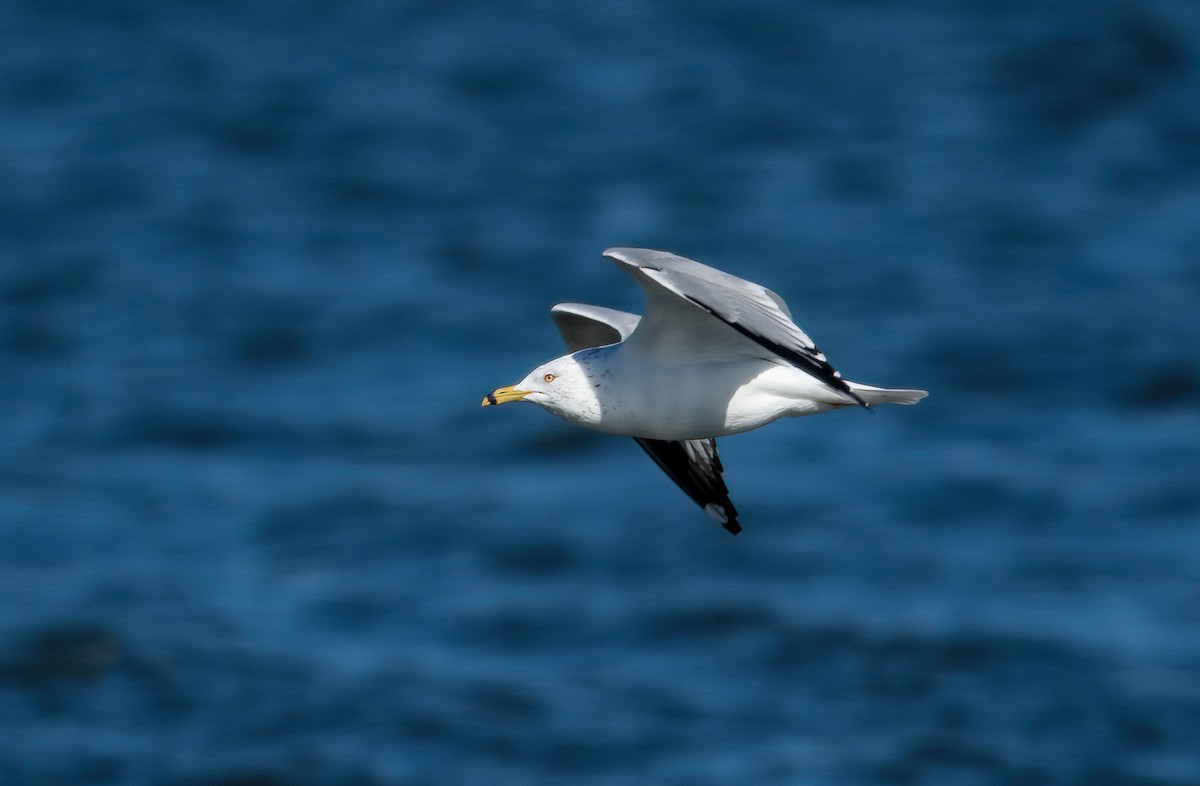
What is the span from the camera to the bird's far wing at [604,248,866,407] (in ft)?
25.9

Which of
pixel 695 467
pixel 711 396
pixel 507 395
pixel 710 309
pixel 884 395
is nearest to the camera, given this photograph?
pixel 710 309

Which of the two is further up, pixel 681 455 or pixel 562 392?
pixel 681 455

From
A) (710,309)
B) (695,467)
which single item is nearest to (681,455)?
(695,467)

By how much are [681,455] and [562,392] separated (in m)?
2.06

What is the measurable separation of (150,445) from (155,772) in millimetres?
7668

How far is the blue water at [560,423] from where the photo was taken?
2389 centimetres

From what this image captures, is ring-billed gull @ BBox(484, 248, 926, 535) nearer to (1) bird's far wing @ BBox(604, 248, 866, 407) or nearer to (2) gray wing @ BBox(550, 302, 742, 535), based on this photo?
(1) bird's far wing @ BBox(604, 248, 866, 407)

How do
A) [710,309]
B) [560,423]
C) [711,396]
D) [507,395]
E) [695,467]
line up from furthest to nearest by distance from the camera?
[560,423]
[695,467]
[507,395]
[711,396]
[710,309]

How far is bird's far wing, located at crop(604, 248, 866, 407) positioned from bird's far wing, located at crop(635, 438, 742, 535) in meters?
2.00

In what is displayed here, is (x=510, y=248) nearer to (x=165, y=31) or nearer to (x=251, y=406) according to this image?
(x=251, y=406)

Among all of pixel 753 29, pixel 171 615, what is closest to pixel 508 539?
pixel 171 615

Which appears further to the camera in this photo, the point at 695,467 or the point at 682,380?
the point at 695,467

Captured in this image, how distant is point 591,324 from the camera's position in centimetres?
1058

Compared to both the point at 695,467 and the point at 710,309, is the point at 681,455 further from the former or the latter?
the point at 710,309
